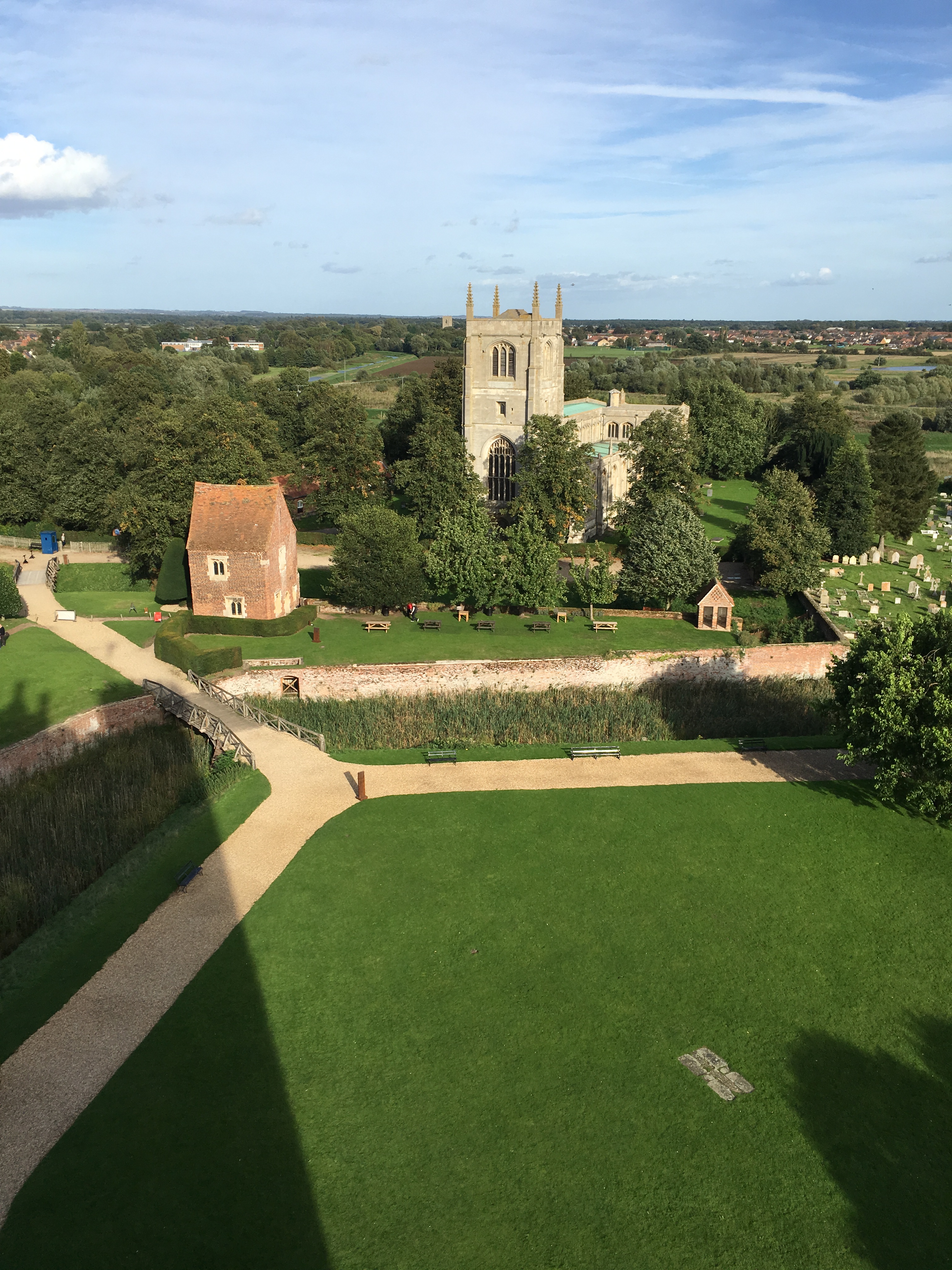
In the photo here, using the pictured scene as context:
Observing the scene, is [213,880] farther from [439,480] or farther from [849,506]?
[849,506]

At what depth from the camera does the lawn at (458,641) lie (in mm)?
37531

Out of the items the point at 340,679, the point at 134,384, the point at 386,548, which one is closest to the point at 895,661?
the point at 340,679

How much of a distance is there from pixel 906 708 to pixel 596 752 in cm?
942

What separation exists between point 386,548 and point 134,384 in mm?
41988

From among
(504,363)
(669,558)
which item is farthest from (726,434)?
(669,558)

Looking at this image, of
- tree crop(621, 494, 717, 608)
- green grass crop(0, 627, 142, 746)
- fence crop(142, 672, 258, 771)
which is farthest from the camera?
tree crop(621, 494, 717, 608)

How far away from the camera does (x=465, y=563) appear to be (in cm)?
4172

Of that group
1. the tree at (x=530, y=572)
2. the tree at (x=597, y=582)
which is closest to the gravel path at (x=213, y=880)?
the tree at (x=530, y=572)

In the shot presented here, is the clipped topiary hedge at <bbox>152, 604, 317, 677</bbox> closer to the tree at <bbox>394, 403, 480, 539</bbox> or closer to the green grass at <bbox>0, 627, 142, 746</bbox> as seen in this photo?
the green grass at <bbox>0, 627, 142, 746</bbox>

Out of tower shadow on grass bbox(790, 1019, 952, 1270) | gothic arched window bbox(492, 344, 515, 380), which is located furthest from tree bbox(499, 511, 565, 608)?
tower shadow on grass bbox(790, 1019, 952, 1270)

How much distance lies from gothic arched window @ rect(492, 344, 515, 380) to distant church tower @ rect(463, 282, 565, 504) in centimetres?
3

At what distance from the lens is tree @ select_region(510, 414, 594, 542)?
4691 centimetres

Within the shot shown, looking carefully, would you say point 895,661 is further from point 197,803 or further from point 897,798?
point 197,803

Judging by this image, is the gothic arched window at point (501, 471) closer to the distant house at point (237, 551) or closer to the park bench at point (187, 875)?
the distant house at point (237, 551)
